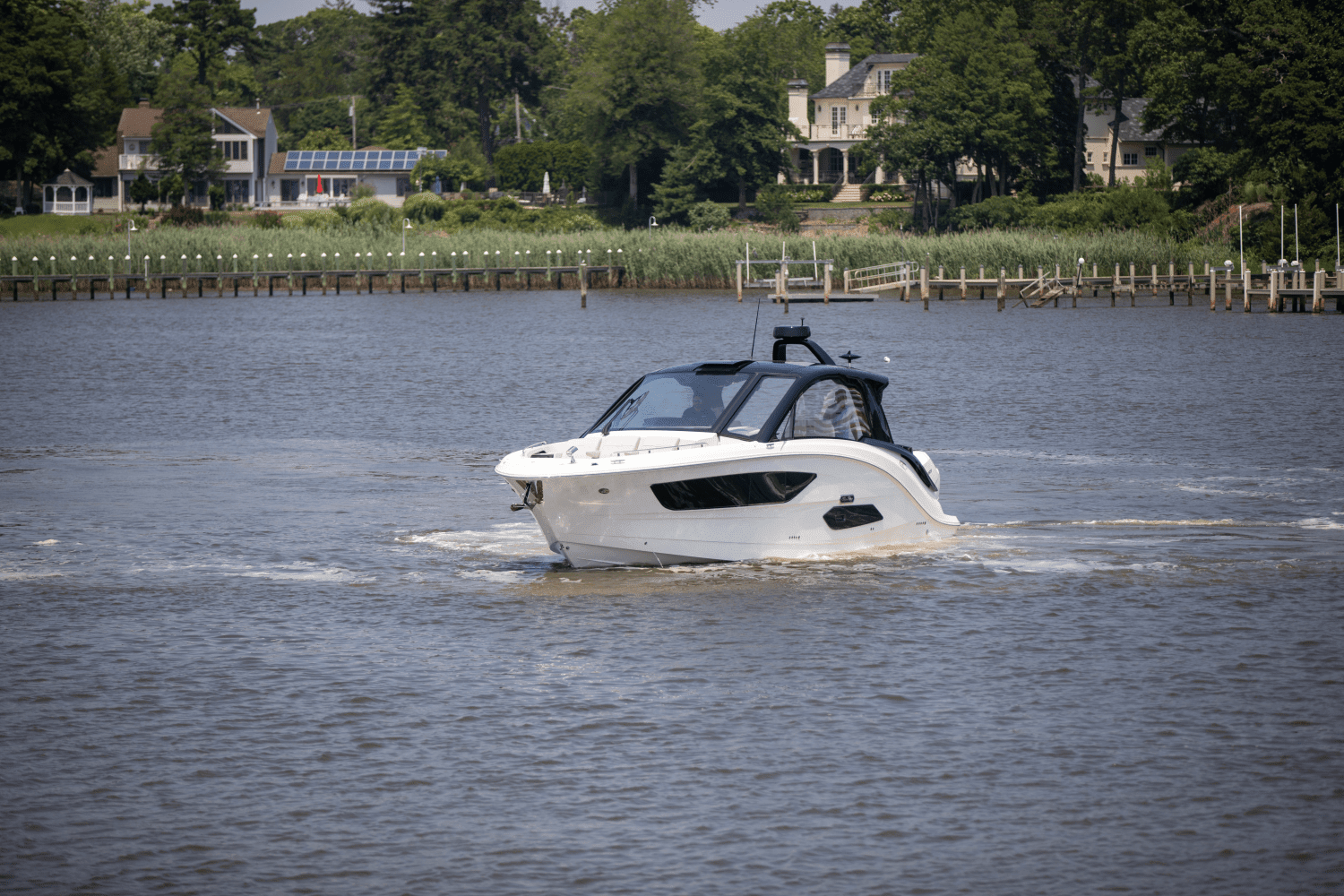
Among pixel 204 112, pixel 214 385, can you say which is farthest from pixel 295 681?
pixel 204 112

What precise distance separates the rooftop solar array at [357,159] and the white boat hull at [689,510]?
126195mm

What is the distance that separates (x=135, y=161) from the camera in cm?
12669

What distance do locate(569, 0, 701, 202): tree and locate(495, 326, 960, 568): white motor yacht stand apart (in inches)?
4338

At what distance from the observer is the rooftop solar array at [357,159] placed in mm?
140125

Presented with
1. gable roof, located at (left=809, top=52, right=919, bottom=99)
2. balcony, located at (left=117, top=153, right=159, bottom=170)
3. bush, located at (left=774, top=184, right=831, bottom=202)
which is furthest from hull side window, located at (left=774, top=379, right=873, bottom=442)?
gable roof, located at (left=809, top=52, right=919, bottom=99)

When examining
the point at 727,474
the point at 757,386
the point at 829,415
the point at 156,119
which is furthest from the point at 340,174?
the point at 727,474

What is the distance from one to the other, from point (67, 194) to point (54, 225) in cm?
924

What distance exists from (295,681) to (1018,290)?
79.4m

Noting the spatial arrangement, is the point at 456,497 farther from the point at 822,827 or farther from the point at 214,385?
the point at 214,385

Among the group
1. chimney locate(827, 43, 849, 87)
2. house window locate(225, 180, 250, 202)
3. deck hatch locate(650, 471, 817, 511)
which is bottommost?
deck hatch locate(650, 471, 817, 511)

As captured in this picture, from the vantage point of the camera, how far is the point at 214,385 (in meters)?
43.3

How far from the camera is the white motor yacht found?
55.9ft

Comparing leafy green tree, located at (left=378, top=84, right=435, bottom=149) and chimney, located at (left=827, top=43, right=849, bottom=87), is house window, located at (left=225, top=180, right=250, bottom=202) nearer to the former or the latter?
leafy green tree, located at (left=378, top=84, right=435, bottom=149)

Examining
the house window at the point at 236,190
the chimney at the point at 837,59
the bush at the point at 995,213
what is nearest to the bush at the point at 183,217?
the house window at the point at 236,190
